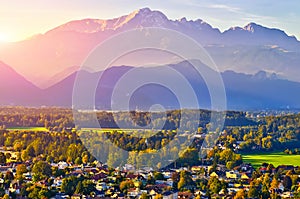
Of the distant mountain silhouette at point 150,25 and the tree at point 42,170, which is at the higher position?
the distant mountain silhouette at point 150,25

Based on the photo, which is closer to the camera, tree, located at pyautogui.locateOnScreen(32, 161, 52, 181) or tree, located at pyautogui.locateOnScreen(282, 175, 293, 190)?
tree, located at pyautogui.locateOnScreen(282, 175, 293, 190)

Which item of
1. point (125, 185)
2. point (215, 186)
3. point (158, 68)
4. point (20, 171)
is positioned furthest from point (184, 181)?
point (158, 68)

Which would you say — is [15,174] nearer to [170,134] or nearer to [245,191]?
[245,191]

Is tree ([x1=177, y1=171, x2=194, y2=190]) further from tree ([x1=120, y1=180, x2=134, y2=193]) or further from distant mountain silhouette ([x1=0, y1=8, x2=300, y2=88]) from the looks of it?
distant mountain silhouette ([x1=0, y1=8, x2=300, y2=88])

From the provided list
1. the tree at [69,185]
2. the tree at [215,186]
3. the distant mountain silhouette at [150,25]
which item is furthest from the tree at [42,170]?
the distant mountain silhouette at [150,25]

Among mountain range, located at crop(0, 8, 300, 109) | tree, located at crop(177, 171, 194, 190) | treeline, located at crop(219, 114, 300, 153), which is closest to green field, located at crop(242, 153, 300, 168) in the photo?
treeline, located at crop(219, 114, 300, 153)

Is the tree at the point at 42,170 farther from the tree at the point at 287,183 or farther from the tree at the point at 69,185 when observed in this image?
the tree at the point at 287,183

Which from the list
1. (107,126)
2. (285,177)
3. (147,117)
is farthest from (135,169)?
(147,117)
